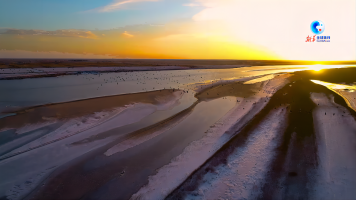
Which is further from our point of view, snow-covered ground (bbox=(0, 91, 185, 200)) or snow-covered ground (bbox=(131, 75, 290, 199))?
snow-covered ground (bbox=(0, 91, 185, 200))

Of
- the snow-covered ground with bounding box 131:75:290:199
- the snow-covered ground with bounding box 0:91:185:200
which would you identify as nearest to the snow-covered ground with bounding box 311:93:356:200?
the snow-covered ground with bounding box 131:75:290:199

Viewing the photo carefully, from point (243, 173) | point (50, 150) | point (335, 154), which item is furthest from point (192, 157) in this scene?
point (50, 150)

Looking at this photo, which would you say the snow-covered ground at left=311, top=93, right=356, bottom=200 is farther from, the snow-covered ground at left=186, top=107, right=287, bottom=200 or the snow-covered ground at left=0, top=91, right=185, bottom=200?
the snow-covered ground at left=0, top=91, right=185, bottom=200

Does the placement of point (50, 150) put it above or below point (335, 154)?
above

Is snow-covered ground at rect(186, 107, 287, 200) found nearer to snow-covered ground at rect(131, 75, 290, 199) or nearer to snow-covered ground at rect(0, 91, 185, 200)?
snow-covered ground at rect(131, 75, 290, 199)

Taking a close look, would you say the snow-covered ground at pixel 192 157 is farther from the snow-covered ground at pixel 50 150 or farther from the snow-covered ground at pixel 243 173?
the snow-covered ground at pixel 50 150

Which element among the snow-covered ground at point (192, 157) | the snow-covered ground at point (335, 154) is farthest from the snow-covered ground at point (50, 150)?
the snow-covered ground at point (335, 154)

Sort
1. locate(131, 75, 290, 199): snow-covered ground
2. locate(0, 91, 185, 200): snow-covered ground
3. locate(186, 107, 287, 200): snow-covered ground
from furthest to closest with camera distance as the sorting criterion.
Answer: locate(0, 91, 185, 200): snow-covered ground, locate(131, 75, 290, 199): snow-covered ground, locate(186, 107, 287, 200): snow-covered ground

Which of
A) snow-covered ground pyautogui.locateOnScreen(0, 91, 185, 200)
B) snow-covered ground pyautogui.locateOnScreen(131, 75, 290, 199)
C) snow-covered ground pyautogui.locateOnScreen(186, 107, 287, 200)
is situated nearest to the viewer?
snow-covered ground pyautogui.locateOnScreen(186, 107, 287, 200)

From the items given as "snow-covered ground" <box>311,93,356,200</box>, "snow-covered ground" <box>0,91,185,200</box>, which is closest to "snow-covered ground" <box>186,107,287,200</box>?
"snow-covered ground" <box>311,93,356,200</box>

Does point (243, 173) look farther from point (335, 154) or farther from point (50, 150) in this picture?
point (50, 150)

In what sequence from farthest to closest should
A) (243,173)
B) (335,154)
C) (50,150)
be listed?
1. (50,150)
2. (335,154)
3. (243,173)
